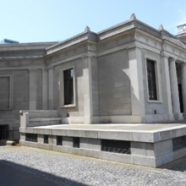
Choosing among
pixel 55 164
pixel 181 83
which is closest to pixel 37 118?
pixel 55 164

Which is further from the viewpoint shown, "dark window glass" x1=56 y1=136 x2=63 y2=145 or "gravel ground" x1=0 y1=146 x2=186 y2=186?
"dark window glass" x1=56 y1=136 x2=63 y2=145

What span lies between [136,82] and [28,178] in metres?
8.50

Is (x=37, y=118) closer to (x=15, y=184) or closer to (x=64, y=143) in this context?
(x=64, y=143)

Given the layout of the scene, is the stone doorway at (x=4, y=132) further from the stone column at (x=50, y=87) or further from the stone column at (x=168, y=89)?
the stone column at (x=168, y=89)

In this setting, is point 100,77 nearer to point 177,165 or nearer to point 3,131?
point 3,131

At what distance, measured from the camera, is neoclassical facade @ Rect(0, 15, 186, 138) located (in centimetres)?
1327

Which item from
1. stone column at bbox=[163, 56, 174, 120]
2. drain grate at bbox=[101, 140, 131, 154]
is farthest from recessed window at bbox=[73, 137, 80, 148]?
stone column at bbox=[163, 56, 174, 120]

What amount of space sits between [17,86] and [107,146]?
11912 mm

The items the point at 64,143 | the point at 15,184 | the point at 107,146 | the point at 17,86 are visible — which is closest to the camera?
the point at 15,184

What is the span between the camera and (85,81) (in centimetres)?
1455

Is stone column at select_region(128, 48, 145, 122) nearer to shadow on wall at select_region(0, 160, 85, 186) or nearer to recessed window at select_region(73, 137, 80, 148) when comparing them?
recessed window at select_region(73, 137, 80, 148)

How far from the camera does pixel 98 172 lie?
6465 millimetres

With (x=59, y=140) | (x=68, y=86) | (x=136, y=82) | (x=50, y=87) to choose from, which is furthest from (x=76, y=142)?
(x=50, y=87)

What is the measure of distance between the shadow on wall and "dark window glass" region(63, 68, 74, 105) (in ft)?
29.7
